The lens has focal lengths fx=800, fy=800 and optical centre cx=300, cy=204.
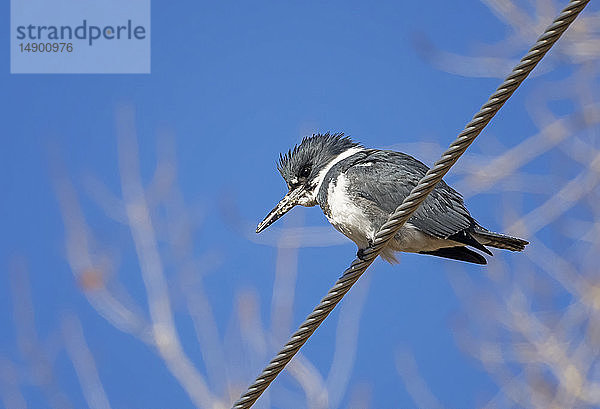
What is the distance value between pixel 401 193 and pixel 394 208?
99 millimetres

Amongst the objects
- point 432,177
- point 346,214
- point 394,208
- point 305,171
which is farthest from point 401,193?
point 432,177

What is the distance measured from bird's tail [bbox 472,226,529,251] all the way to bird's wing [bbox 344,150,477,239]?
6 cm

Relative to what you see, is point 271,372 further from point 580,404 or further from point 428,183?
point 580,404

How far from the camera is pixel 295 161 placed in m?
4.55

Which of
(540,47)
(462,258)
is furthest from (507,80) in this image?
(462,258)

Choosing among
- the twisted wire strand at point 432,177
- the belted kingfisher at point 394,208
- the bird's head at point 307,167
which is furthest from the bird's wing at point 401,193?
the twisted wire strand at point 432,177

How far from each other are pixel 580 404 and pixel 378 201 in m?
3.09

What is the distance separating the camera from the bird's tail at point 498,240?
3854mm

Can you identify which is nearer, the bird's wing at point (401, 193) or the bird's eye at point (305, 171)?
the bird's wing at point (401, 193)

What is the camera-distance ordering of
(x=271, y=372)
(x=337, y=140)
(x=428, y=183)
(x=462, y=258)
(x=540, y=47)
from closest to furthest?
(x=540, y=47) < (x=428, y=183) < (x=271, y=372) < (x=462, y=258) < (x=337, y=140)

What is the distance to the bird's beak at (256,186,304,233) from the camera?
4.50 m

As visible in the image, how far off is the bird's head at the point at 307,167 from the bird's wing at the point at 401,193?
1.16 ft

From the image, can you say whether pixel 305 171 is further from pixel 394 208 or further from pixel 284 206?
pixel 394 208

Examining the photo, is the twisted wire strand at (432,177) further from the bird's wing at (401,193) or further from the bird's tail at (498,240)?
the bird's tail at (498,240)
